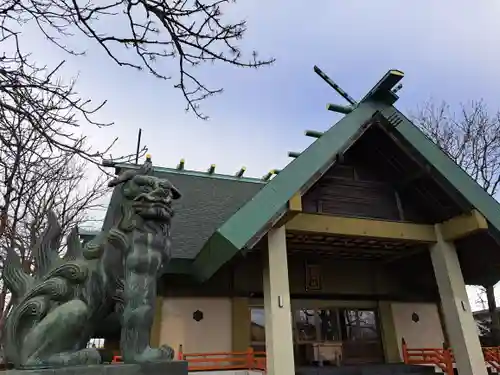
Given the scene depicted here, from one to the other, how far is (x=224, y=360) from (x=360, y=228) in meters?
3.63

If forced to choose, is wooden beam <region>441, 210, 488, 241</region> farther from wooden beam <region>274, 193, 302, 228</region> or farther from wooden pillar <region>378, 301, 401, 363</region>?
wooden beam <region>274, 193, 302, 228</region>

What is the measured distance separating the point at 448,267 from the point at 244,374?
4.33 meters

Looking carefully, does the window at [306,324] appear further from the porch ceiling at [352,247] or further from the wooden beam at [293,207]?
the wooden beam at [293,207]

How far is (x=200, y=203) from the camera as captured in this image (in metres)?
10.9

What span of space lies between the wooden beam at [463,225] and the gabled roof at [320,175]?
13cm

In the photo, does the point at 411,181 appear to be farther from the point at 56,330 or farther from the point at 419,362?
the point at 56,330

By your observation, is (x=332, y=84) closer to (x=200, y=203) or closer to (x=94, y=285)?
(x=200, y=203)

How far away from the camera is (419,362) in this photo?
348 inches

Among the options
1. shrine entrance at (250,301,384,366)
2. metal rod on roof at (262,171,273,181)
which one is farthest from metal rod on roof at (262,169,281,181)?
shrine entrance at (250,301,384,366)

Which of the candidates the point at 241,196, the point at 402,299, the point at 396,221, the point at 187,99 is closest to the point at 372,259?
the point at 402,299

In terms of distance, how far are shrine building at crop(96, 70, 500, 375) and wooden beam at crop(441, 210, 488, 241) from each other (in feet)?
0.06

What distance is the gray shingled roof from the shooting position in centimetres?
870

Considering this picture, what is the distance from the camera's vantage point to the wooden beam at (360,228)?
675cm

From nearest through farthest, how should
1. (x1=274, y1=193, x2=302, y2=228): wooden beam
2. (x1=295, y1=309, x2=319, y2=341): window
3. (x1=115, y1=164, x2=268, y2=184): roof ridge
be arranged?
(x1=274, y1=193, x2=302, y2=228): wooden beam
(x1=295, y1=309, x2=319, y2=341): window
(x1=115, y1=164, x2=268, y2=184): roof ridge
